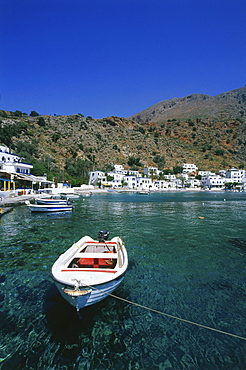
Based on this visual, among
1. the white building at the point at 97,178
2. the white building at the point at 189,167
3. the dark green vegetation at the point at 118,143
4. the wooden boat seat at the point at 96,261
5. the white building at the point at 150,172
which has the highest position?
the dark green vegetation at the point at 118,143

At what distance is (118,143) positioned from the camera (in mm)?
145875

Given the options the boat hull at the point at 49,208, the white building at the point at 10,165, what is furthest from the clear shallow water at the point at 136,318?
the white building at the point at 10,165

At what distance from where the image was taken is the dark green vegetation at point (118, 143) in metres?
97.2

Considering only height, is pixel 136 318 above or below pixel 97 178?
below

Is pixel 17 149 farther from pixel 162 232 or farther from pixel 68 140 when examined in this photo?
pixel 162 232

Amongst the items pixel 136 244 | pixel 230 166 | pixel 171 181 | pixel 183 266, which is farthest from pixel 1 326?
pixel 230 166

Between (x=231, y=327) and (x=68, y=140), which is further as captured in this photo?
(x=68, y=140)

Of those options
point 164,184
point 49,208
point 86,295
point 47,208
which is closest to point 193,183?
point 164,184

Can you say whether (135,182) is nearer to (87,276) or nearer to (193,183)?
(193,183)

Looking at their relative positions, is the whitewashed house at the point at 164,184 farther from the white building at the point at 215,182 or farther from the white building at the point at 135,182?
the white building at the point at 215,182

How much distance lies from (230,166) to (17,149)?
5354 inches

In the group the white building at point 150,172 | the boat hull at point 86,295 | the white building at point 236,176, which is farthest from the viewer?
the white building at point 150,172

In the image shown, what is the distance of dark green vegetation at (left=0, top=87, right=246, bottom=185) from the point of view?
9725 centimetres

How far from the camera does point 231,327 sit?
521 centimetres
